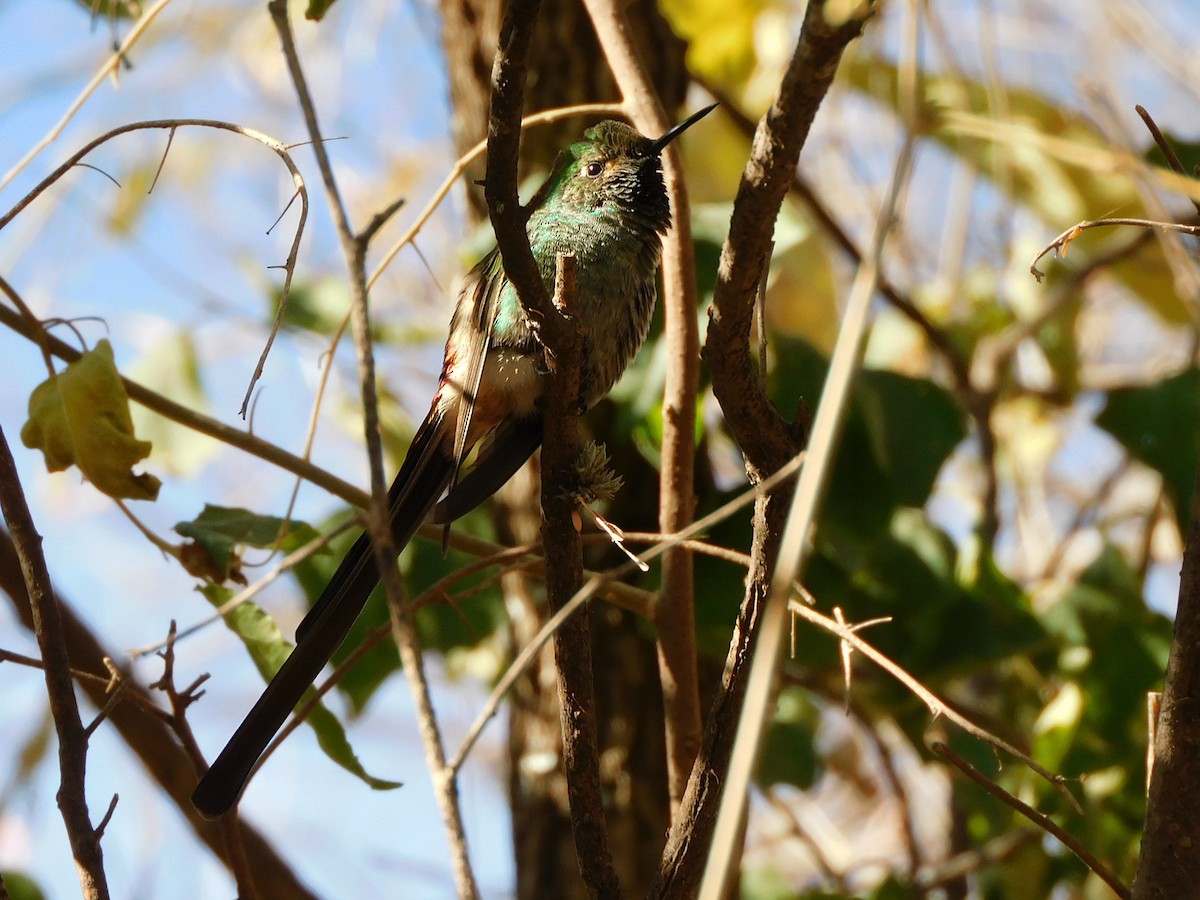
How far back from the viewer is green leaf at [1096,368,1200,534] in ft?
8.14

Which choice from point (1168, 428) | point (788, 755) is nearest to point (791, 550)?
point (1168, 428)

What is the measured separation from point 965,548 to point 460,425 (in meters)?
1.42

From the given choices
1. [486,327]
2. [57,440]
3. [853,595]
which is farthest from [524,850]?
[57,440]

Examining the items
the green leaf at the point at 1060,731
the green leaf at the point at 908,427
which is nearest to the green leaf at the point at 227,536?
the green leaf at the point at 908,427

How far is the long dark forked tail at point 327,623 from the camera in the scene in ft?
5.75

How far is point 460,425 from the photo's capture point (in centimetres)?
207

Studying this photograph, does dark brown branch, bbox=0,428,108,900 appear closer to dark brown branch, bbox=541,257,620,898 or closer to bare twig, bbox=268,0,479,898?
dark brown branch, bbox=541,257,620,898

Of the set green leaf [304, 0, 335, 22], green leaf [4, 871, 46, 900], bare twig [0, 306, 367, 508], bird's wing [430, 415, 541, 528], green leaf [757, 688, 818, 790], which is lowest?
green leaf [757, 688, 818, 790]

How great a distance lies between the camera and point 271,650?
1840mm

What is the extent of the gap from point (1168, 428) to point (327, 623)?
1.71 m

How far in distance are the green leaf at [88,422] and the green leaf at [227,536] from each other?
0.13m

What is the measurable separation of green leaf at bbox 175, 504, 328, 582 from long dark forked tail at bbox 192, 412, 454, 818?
0.09m

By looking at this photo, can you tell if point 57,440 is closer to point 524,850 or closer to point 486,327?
point 486,327

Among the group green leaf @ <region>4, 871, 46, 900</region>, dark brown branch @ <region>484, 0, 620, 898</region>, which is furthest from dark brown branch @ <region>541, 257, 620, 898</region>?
green leaf @ <region>4, 871, 46, 900</region>
